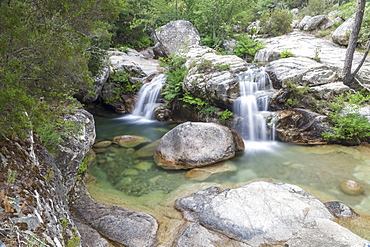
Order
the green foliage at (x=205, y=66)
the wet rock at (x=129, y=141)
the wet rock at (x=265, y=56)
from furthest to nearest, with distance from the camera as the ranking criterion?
the wet rock at (x=265, y=56) < the green foliage at (x=205, y=66) < the wet rock at (x=129, y=141)

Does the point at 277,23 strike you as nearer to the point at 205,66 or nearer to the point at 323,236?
the point at 205,66

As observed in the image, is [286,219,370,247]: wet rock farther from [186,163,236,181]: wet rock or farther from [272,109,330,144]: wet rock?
[272,109,330,144]: wet rock

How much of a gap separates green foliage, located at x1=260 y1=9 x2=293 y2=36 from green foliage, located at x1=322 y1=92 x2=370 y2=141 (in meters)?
12.6

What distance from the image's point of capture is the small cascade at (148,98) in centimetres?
1352

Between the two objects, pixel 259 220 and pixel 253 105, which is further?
pixel 253 105

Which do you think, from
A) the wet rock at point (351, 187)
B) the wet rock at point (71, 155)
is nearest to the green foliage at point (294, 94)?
the wet rock at point (351, 187)

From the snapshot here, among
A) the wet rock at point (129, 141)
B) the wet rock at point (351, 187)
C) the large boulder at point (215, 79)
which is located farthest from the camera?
the large boulder at point (215, 79)

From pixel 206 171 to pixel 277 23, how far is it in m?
17.8

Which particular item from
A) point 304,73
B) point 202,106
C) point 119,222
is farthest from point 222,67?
point 119,222

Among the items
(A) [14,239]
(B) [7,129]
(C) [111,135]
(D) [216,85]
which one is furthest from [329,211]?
(C) [111,135]

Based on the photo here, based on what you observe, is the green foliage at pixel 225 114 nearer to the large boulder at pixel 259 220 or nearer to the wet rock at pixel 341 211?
the large boulder at pixel 259 220

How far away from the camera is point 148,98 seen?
45.5 ft

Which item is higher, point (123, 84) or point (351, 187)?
point (123, 84)

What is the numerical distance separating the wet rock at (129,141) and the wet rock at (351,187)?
23.6ft
